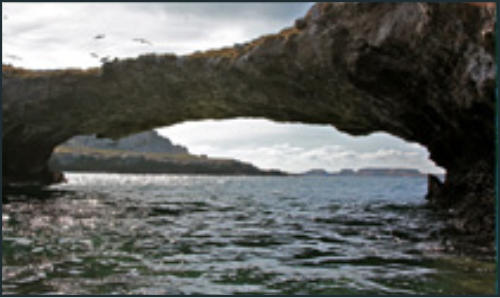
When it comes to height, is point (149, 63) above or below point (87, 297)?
above

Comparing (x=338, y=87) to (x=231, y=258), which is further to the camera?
(x=338, y=87)

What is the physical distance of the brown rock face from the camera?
20.5 meters

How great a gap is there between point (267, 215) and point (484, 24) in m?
13.6

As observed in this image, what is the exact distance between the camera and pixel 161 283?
9922 millimetres

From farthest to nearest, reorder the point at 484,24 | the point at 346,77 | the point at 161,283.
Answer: the point at 346,77 < the point at 484,24 < the point at 161,283

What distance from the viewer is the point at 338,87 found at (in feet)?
95.9

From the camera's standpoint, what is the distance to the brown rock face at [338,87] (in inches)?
805

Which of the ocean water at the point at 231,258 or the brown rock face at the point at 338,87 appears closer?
the ocean water at the point at 231,258

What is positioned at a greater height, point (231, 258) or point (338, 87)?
point (338, 87)

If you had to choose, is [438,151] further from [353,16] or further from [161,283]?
[161,283]

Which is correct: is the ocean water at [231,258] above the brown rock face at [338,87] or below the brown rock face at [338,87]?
below

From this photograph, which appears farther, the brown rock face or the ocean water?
the brown rock face

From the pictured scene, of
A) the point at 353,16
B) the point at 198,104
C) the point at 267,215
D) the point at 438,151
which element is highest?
the point at 353,16

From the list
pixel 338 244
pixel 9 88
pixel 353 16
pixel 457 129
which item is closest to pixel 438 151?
pixel 457 129
